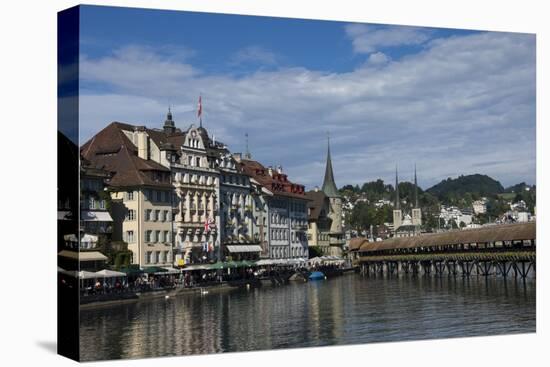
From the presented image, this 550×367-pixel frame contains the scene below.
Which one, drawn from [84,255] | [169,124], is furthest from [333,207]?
[84,255]

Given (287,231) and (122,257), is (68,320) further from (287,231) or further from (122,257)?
(287,231)

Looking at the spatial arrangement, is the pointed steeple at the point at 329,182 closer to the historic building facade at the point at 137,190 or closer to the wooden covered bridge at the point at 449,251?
the historic building facade at the point at 137,190

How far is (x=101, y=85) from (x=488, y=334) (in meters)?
11.8

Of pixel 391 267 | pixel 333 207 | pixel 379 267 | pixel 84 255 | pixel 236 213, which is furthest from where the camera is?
pixel 391 267

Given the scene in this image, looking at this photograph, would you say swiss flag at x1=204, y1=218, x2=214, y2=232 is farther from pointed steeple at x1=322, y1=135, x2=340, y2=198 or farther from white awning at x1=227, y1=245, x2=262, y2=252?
pointed steeple at x1=322, y1=135, x2=340, y2=198

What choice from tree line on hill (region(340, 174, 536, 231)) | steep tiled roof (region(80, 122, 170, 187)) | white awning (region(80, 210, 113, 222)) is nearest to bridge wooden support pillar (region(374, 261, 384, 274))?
tree line on hill (region(340, 174, 536, 231))

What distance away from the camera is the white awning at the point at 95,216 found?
67.9 ft

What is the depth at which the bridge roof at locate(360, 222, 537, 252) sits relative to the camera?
126 ft

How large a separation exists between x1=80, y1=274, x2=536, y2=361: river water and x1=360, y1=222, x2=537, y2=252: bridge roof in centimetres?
305

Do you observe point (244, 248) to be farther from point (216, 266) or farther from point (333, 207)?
point (333, 207)

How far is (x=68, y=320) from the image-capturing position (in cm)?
2077

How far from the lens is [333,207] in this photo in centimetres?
3225

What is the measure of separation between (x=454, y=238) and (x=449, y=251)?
5.17 feet

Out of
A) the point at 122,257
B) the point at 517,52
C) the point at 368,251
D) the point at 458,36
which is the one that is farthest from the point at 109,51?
the point at 368,251
